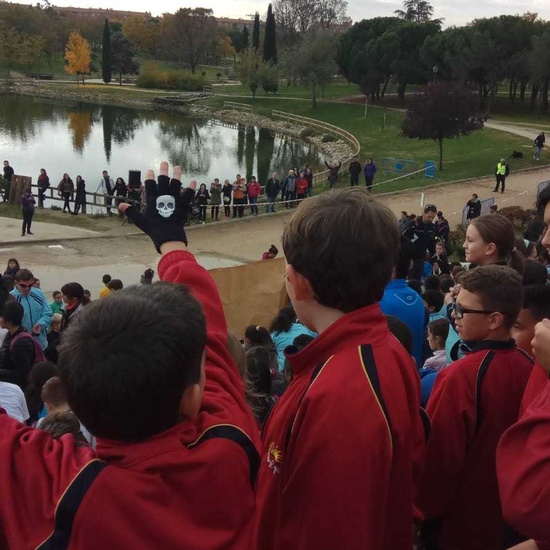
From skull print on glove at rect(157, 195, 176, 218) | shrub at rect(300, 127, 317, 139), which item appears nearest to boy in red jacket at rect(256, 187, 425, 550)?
skull print on glove at rect(157, 195, 176, 218)

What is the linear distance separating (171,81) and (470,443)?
83399 mm

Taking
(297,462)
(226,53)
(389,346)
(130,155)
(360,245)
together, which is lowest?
(130,155)

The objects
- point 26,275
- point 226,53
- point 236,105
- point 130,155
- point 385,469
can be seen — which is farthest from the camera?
point 226,53

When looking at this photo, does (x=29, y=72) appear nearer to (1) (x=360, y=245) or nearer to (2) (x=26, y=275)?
A: (2) (x=26, y=275)

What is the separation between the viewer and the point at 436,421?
2662 mm

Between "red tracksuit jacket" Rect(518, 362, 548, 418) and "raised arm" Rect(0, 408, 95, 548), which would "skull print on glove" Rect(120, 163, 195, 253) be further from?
"red tracksuit jacket" Rect(518, 362, 548, 418)

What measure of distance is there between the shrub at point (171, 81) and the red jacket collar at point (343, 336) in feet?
266

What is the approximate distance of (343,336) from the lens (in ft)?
6.21

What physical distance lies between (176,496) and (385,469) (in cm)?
60

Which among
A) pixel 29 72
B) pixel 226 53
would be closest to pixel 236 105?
pixel 29 72

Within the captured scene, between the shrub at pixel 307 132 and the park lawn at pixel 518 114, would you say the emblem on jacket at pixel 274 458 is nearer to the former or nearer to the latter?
the park lawn at pixel 518 114

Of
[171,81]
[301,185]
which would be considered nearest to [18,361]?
[301,185]

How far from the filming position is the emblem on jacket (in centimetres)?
185

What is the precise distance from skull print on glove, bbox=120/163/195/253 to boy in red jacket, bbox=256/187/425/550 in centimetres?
74
